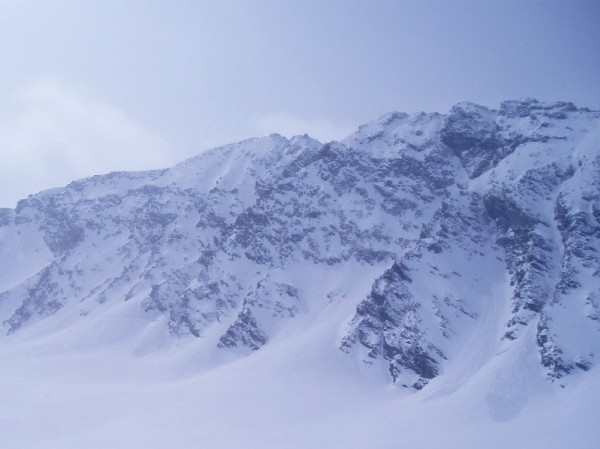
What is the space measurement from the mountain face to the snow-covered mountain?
483 mm

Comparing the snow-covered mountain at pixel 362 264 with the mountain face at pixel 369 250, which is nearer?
the snow-covered mountain at pixel 362 264

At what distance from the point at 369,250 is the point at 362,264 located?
4.49 m

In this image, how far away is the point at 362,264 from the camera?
126 metres

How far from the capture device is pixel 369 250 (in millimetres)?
127500

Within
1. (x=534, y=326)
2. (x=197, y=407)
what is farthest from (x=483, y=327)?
(x=197, y=407)

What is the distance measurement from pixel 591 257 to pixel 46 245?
16986 cm

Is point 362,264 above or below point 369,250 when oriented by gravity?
below

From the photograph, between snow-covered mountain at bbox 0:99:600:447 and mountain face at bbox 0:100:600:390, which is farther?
mountain face at bbox 0:100:600:390

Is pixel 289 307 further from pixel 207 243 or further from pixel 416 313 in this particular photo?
pixel 207 243

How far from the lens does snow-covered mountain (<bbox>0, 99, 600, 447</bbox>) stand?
8481 cm

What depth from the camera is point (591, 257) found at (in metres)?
89.4

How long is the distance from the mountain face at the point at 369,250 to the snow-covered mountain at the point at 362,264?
48cm

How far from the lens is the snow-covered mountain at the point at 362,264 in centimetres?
8481

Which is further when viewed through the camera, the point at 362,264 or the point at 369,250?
the point at 369,250
